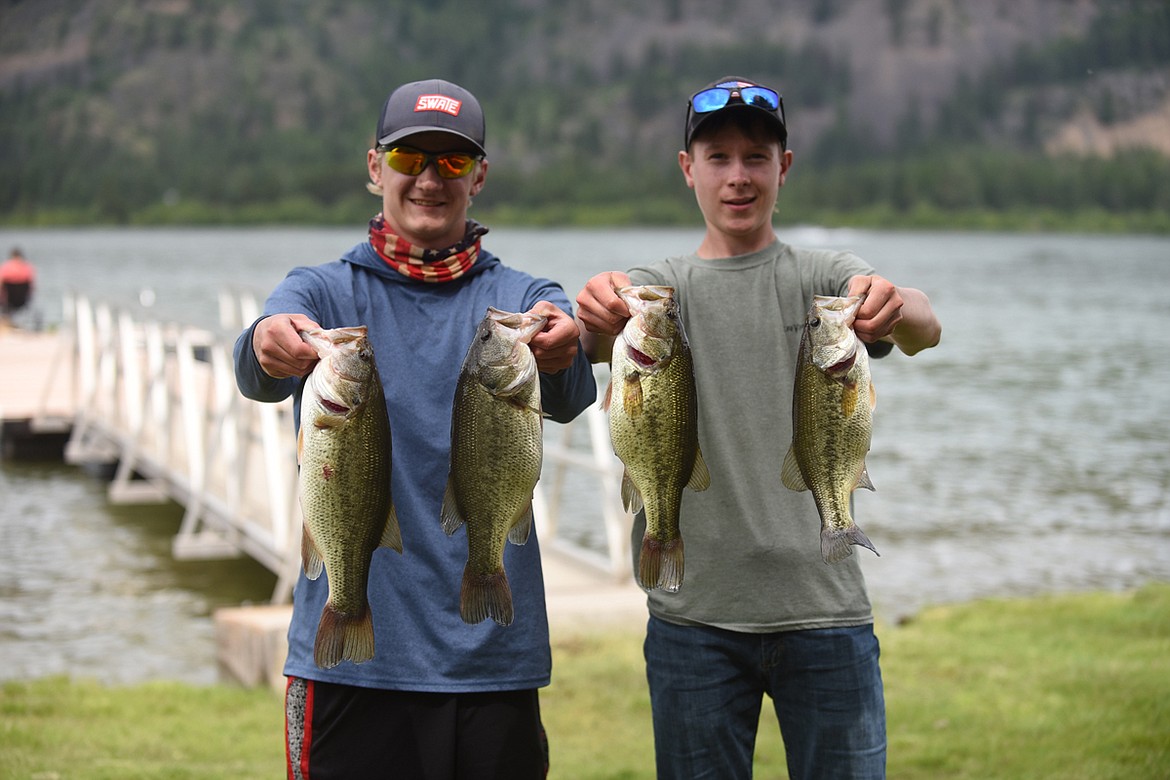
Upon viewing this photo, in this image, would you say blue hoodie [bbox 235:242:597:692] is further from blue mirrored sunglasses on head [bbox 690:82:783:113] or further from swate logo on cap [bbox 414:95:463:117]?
blue mirrored sunglasses on head [bbox 690:82:783:113]

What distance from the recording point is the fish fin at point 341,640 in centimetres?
332

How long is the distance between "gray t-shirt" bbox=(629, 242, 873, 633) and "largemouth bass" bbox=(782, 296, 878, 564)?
210 mm

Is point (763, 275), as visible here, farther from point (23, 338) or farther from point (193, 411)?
point (23, 338)

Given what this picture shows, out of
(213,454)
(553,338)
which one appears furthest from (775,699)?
(213,454)

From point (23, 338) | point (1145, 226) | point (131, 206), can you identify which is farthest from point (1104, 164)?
point (23, 338)

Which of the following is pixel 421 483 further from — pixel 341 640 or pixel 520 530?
pixel 341 640

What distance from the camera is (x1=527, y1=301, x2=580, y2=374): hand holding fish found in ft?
11.1

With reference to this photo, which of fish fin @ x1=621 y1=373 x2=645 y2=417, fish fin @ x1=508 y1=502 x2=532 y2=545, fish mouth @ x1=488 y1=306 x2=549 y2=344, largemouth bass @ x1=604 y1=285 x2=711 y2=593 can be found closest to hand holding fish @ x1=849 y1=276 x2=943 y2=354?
largemouth bass @ x1=604 y1=285 x2=711 y2=593

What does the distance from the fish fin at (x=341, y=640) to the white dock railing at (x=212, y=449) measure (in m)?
4.10

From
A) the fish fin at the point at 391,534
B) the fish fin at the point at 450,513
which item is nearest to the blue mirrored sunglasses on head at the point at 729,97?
the fish fin at the point at 450,513

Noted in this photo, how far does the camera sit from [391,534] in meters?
3.40

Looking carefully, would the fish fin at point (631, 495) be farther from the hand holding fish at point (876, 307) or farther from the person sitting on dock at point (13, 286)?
the person sitting on dock at point (13, 286)

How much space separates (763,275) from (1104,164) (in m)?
160

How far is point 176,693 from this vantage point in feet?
28.2
